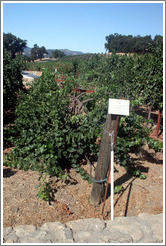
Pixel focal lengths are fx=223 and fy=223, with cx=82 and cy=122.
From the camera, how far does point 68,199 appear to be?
3320mm

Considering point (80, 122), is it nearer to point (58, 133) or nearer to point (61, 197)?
point (58, 133)

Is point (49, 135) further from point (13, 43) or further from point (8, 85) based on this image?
point (13, 43)

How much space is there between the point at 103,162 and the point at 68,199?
0.83 metres

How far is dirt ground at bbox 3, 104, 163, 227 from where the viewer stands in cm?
294

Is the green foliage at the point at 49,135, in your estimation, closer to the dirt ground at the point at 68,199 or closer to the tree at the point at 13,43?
the dirt ground at the point at 68,199

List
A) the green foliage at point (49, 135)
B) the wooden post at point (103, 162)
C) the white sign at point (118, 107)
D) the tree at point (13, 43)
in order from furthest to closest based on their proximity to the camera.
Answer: the tree at point (13, 43) < the green foliage at point (49, 135) < the wooden post at point (103, 162) < the white sign at point (118, 107)

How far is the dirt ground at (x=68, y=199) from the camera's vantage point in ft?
9.66

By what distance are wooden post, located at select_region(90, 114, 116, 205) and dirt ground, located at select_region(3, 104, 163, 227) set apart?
164 mm

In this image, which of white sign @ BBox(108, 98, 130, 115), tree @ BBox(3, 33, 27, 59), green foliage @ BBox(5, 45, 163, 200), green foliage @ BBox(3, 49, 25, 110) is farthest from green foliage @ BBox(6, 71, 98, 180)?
tree @ BBox(3, 33, 27, 59)

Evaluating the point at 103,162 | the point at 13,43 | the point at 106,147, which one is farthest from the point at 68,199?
the point at 13,43

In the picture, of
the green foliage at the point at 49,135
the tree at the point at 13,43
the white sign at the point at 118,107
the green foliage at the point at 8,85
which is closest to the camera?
the white sign at the point at 118,107

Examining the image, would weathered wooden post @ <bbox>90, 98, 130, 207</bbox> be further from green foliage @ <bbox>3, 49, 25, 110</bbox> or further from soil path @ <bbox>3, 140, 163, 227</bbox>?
green foliage @ <bbox>3, 49, 25, 110</bbox>

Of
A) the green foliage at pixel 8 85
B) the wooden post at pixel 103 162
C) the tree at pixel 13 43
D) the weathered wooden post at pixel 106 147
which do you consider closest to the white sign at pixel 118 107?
the weathered wooden post at pixel 106 147

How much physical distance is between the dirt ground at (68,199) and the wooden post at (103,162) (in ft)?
0.54
